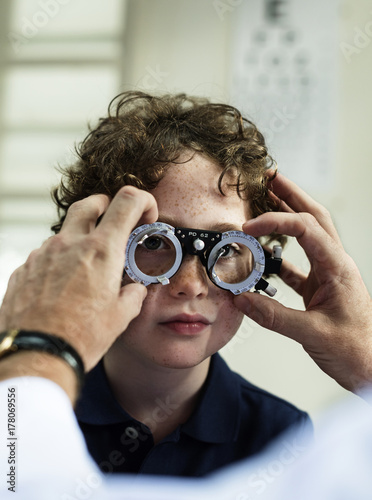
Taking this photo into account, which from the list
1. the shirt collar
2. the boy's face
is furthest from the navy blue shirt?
the boy's face

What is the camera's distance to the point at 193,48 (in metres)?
1.79

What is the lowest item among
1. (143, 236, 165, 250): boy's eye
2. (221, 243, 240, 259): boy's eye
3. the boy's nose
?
the boy's nose

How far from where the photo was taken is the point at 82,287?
0.80 meters

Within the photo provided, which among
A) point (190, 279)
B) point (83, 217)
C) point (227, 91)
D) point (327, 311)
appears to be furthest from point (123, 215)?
point (227, 91)

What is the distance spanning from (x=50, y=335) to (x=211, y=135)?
2.16ft

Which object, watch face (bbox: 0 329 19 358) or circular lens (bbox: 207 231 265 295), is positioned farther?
circular lens (bbox: 207 231 265 295)

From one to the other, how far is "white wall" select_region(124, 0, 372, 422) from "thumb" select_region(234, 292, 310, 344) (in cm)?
67

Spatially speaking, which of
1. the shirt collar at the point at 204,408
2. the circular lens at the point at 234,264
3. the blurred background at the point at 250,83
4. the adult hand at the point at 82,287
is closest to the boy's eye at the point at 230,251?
the circular lens at the point at 234,264

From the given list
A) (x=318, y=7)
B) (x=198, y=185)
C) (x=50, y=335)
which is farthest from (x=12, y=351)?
(x=318, y=7)

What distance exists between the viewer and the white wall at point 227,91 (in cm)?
176

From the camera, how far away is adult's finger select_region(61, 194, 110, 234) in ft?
3.02

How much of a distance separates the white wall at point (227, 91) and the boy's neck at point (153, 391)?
0.56 meters

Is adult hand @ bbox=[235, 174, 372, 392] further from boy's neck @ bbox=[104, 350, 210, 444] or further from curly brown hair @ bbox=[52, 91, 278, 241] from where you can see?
boy's neck @ bbox=[104, 350, 210, 444]

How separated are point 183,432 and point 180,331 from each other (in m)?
0.27
